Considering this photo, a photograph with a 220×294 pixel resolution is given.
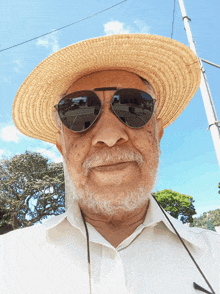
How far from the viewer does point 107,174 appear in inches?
57.0

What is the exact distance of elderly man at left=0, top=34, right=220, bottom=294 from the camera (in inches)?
46.6

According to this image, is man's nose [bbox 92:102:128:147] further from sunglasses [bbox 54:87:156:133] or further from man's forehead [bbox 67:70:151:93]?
man's forehead [bbox 67:70:151:93]

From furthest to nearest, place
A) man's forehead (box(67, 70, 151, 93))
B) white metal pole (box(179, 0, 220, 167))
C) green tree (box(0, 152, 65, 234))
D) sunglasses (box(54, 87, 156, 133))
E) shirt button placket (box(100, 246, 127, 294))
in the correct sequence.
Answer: green tree (box(0, 152, 65, 234))
white metal pole (box(179, 0, 220, 167))
man's forehead (box(67, 70, 151, 93))
sunglasses (box(54, 87, 156, 133))
shirt button placket (box(100, 246, 127, 294))

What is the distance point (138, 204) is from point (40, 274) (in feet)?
2.34

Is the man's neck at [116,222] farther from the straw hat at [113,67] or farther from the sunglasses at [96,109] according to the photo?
the straw hat at [113,67]

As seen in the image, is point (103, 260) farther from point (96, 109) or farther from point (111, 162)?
point (96, 109)

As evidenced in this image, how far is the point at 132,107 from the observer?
5.30 ft

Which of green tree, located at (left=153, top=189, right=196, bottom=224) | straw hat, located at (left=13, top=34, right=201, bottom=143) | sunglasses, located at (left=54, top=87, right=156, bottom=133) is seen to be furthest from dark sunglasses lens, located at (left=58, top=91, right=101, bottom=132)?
green tree, located at (left=153, top=189, right=196, bottom=224)

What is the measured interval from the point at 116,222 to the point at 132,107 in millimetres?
823

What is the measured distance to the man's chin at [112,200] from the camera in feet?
4.72

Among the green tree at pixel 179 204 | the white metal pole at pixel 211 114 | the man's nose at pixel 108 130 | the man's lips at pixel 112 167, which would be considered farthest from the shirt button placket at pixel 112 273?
the green tree at pixel 179 204

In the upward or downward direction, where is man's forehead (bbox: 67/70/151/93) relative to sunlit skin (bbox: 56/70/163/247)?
upward

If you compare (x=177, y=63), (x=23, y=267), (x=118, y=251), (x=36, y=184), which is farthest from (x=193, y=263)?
(x=36, y=184)

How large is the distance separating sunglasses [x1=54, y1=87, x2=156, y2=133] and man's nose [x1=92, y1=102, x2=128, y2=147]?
0.10 feet
